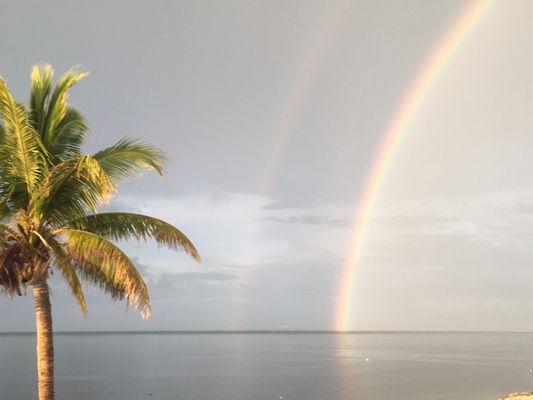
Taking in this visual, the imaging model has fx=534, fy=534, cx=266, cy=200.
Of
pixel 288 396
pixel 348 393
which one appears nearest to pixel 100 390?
pixel 288 396

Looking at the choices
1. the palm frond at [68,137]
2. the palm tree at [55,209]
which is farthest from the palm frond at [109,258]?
the palm frond at [68,137]

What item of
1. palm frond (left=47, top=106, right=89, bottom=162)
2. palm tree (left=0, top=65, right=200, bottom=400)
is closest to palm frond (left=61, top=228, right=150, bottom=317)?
palm tree (left=0, top=65, right=200, bottom=400)

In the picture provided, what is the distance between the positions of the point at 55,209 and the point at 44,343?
3912 mm

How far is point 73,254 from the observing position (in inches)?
608

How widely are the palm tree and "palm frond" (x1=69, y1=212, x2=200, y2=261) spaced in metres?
0.03

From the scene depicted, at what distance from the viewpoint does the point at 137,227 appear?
1669cm

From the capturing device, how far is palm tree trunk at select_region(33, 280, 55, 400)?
14.6 metres

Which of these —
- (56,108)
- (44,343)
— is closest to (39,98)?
(56,108)

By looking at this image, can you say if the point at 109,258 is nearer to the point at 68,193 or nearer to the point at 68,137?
the point at 68,193

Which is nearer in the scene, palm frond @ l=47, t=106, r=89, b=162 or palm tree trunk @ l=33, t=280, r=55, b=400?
palm tree trunk @ l=33, t=280, r=55, b=400

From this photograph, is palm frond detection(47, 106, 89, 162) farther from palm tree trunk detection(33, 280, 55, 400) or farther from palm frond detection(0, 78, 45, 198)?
palm tree trunk detection(33, 280, 55, 400)

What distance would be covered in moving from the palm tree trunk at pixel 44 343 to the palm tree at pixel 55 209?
0.03 metres

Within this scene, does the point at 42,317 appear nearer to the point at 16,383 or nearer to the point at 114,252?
the point at 114,252

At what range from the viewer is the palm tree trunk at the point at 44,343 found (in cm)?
1459
